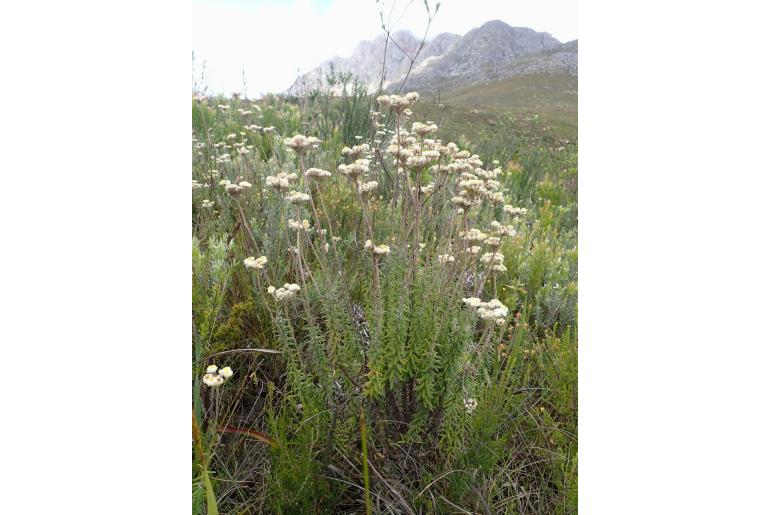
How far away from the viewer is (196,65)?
205 centimetres

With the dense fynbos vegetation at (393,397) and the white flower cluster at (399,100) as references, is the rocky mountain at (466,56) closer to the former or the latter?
the dense fynbos vegetation at (393,397)

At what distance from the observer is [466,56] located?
1.96 meters

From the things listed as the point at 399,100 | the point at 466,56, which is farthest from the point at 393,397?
the point at 466,56

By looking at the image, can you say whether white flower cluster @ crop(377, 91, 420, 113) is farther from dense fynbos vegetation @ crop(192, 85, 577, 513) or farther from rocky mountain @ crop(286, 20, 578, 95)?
rocky mountain @ crop(286, 20, 578, 95)

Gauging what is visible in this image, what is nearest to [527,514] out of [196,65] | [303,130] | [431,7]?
[431,7]

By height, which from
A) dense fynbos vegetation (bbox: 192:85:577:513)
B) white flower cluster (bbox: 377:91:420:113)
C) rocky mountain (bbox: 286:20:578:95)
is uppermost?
rocky mountain (bbox: 286:20:578:95)

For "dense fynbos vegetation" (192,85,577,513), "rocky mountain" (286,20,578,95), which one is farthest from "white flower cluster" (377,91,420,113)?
"rocky mountain" (286,20,578,95)

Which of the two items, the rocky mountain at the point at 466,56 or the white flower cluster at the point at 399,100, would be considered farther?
the rocky mountain at the point at 466,56

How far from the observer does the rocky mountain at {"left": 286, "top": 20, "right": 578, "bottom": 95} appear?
1818 mm

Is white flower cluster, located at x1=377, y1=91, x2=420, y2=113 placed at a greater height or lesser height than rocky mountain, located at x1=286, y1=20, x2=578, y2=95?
lesser

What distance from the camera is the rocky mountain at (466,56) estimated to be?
71.6 inches

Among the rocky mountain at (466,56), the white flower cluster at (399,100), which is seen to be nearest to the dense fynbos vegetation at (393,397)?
the white flower cluster at (399,100)
